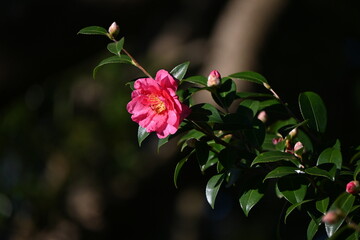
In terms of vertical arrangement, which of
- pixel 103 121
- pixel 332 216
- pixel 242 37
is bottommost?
pixel 103 121

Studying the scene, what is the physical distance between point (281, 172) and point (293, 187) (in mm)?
49

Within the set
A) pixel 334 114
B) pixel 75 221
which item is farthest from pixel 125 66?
pixel 334 114

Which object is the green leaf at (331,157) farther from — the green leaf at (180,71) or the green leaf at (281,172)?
the green leaf at (180,71)

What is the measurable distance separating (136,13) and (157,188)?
2.64ft

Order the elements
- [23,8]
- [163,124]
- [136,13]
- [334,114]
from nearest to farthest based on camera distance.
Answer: [163,124]
[23,8]
[136,13]
[334,114]

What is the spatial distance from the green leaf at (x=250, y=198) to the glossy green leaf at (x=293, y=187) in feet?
0.13

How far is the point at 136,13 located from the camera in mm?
2977

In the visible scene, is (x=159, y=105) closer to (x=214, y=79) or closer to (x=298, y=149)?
(x=214, y=79)

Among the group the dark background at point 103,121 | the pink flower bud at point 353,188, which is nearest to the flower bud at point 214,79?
the pink flower bud at point 353,188

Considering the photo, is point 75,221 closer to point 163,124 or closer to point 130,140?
point 130,140

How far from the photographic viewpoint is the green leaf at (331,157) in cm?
89

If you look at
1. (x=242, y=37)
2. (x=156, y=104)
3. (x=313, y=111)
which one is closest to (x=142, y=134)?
(x=156, y=104)

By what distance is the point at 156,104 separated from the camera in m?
0.93

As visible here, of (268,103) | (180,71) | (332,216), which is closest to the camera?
(332,216)
